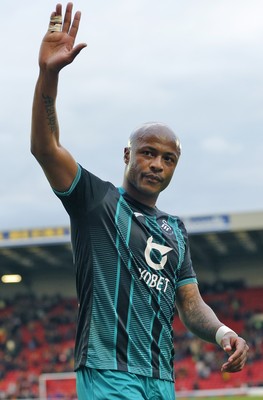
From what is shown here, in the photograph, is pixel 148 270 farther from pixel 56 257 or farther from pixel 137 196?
pixel 56 257

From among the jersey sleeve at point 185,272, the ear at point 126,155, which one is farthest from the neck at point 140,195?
the jersey sleeve at point 185,272

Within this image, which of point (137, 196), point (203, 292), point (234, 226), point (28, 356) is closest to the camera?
point (137, 196)

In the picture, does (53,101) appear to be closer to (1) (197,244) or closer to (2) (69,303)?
(1) (197,244)

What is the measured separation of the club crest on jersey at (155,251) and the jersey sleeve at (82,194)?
0.34 meters

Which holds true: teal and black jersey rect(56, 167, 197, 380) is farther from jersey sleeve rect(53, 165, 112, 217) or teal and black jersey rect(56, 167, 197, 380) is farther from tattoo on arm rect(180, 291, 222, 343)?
tattoo on arm rect(180, 291, 222, 343)

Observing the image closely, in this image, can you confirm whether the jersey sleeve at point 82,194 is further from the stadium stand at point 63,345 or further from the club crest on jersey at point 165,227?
the stadium stand at point 63,345

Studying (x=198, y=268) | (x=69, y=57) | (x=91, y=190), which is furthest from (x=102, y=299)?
(x=198, y=268)

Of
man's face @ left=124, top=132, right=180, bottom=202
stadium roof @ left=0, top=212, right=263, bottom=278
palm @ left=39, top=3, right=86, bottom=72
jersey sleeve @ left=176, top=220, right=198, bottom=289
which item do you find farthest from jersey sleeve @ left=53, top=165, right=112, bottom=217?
stadium roof @ left=0, top=212, right=263, bottom=278

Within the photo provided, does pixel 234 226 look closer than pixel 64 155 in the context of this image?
No

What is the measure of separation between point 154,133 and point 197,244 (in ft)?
104

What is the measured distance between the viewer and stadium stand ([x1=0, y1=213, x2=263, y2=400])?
3178 cm

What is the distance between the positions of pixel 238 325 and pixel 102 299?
32.3 metres

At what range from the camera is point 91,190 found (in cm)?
436

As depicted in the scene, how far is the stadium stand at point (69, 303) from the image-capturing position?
3178 centimetres
